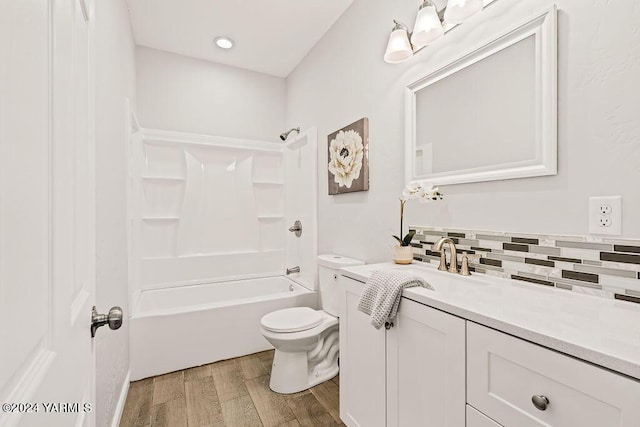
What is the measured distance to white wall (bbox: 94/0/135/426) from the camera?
1331mm

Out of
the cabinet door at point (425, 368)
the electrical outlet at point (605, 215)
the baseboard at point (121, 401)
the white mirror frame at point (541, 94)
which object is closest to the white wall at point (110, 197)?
the baseboard at point (121, 401)

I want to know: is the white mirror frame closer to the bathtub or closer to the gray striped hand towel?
the gray striped hand towel

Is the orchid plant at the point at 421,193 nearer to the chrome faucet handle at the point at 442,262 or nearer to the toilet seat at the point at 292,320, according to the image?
the chrome faucet handle at the point at 442,262

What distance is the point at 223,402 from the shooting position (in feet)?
6.01

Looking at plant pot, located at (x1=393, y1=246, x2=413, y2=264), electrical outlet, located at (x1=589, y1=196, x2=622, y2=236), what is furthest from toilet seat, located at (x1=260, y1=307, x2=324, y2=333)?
electrical outlet, located at (x1=589, y1=196, x2=622, y2=236)

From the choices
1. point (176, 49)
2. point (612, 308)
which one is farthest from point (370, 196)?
point (176, 49)

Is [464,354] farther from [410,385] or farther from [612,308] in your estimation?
[612,308]

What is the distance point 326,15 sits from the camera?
7.64 feet

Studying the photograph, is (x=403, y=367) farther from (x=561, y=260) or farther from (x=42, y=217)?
(x=42, y=217)

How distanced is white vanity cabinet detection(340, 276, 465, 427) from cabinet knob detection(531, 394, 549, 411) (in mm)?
199

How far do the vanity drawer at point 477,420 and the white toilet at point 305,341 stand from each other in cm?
115

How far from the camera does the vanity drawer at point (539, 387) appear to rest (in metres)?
0.61

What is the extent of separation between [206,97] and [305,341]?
2.51 metres

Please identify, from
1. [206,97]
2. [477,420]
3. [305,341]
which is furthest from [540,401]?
[206,97]
